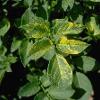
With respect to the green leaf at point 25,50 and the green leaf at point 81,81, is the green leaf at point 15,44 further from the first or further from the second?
the green leaf at point 81,81

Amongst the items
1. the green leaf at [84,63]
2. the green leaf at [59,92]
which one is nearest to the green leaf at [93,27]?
the green leaf at [84,63]

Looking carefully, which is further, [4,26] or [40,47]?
[4,26]

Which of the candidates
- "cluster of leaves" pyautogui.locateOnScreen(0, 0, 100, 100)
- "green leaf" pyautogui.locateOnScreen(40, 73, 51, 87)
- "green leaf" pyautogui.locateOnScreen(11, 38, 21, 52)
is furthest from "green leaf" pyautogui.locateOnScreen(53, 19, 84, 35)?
"green leaf" pyautogui.locateOnScreen(11, 38, 21, 52)

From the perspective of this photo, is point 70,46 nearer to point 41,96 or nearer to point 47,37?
point 47,37

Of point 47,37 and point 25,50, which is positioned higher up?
point 47,37

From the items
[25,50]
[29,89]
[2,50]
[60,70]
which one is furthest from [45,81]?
[60,70]

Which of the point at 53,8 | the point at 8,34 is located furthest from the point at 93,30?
the point at 8,34

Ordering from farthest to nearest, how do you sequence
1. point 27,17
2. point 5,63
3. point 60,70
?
point 5,63, point 27,17, point 60,70
